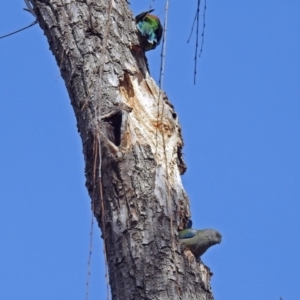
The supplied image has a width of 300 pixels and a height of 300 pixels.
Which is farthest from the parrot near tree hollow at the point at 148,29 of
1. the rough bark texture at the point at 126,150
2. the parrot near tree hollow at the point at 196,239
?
the parrot near tree hollow at the point at 196,239

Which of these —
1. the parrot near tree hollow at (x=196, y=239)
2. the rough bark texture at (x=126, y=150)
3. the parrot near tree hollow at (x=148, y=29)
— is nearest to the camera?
the rough bark texture at (x=126, y=150)

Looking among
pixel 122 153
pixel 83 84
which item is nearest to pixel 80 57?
pixel 83 84

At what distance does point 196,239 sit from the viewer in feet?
9.75

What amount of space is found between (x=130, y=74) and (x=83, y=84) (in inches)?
8.9

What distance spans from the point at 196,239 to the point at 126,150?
1.25ft

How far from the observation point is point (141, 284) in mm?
2711

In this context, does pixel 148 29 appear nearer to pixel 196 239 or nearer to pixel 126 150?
pixel 126 150

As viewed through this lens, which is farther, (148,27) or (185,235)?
(148,27)

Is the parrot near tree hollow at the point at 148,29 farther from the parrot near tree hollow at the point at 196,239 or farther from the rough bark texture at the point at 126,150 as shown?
the parrot near tree hollow at the point at 196,239

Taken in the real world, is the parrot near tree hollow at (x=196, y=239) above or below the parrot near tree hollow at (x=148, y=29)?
below

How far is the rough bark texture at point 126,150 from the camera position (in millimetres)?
2766

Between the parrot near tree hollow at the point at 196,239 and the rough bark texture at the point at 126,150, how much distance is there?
0.04 m

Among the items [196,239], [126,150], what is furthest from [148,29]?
[196,239]

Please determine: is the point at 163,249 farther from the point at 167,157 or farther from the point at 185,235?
the point at 167,157
